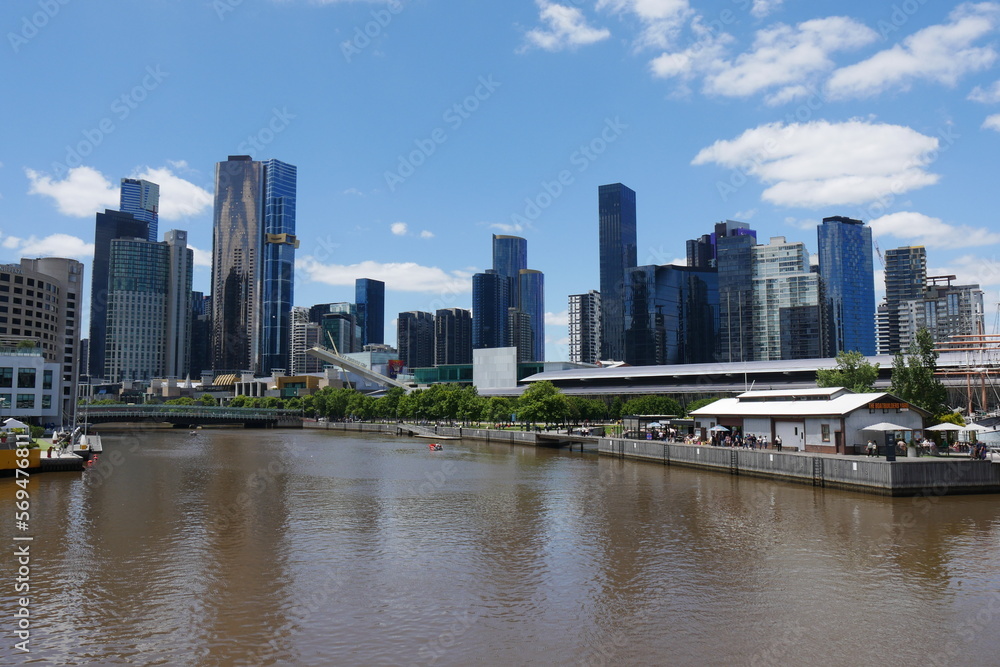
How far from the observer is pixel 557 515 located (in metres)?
42.9

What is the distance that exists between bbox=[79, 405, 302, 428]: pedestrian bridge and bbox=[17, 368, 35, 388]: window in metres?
68.9

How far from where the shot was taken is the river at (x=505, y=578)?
813 inches

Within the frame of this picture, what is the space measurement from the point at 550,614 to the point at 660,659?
4.71m

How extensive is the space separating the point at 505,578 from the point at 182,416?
172 meters

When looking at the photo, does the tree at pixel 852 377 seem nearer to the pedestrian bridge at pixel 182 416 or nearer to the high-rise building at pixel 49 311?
the high-rise building at pixel 49 311

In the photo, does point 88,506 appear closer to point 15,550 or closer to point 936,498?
point 15,550

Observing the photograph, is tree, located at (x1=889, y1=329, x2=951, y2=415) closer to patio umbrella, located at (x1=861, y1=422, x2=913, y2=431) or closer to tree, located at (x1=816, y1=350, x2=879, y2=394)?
tree, located at (x1=816, y1=350, x2=879, y2=394)

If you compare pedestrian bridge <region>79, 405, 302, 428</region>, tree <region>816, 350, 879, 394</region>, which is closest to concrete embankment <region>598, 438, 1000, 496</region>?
tree <region>816, 350, 879, 394</region>

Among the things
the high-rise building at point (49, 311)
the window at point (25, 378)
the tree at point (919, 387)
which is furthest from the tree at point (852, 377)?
the high-rise building at point (49, 311)

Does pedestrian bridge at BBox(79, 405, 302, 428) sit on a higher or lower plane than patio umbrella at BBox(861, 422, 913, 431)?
lower

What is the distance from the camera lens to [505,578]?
1108 inches

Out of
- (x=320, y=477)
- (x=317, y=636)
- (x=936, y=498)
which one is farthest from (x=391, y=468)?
(x=317, y=636)

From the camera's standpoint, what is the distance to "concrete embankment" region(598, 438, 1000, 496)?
4731cm

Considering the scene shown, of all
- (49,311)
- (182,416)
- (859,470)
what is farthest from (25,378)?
(859,470)
